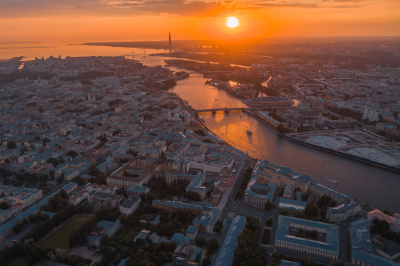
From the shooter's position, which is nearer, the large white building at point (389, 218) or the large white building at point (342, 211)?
the large white building at point (389, 218)

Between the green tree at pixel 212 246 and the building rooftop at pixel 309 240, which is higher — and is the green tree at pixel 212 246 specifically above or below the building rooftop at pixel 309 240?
below

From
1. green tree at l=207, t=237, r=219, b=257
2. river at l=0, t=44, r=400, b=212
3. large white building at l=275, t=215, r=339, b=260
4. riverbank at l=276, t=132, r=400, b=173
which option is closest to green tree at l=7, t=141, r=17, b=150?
river at l=0, t=44, r=400, b=212

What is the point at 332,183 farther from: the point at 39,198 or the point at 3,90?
the point at 3,90

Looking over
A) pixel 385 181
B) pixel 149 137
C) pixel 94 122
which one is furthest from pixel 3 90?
pixel 385 181

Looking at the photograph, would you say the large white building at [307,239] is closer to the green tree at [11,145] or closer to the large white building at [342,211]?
the large white building at [342,211]

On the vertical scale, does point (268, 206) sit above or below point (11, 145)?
below

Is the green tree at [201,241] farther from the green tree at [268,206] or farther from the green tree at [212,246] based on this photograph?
the green tree at [268,206]

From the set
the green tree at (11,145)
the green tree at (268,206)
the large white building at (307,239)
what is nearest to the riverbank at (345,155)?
the large white building at (307,239)

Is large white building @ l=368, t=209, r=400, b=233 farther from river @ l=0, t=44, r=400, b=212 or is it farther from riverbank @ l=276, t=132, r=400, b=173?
riverbank @ l=276, t=132, r=400, b=173

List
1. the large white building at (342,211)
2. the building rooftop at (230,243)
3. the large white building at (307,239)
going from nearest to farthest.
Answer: the building rooftop at (230,243) → the large white building at (307,239) → the large white building at (342,211)

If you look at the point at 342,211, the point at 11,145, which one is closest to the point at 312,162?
the point at 342,211

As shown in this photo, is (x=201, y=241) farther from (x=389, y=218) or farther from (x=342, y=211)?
(x=389, y=218)

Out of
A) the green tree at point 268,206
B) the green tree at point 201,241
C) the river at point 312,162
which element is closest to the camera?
the green tree at point 201,241
